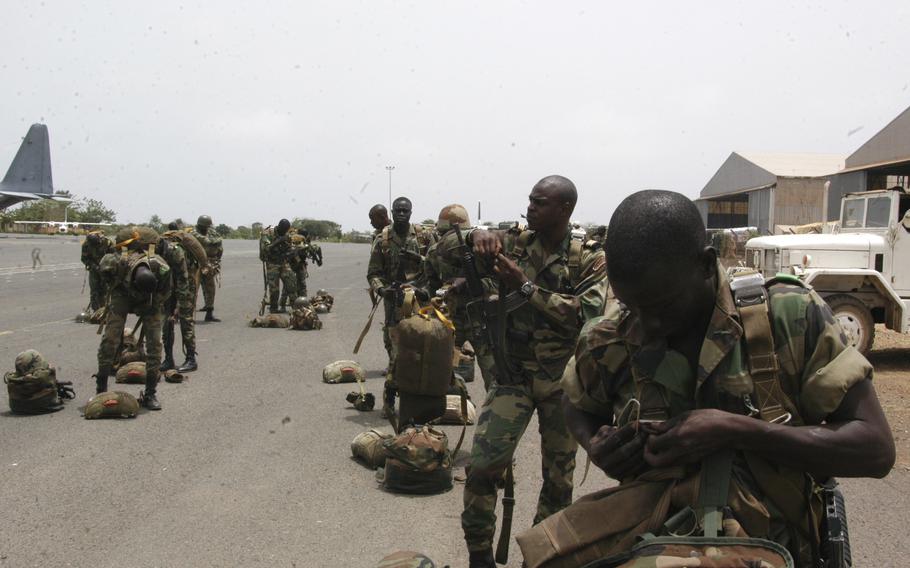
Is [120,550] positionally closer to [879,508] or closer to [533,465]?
[533,465]

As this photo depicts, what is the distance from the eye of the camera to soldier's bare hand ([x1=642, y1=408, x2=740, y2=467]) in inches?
68.9

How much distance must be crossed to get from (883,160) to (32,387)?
2915 centimetres

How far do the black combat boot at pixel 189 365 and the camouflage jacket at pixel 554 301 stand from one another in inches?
276

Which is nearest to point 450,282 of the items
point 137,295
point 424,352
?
point 424,352

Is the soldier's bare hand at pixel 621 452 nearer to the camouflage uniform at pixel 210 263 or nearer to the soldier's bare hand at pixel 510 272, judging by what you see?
the soldier's bare hand at pixel 510 272

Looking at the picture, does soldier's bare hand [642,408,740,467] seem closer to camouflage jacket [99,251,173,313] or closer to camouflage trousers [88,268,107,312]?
camouflage jacket [99,251,173,313]

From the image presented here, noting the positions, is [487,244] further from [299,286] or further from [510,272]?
[299,286]

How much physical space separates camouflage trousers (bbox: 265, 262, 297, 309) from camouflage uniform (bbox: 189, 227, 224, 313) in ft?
3.42

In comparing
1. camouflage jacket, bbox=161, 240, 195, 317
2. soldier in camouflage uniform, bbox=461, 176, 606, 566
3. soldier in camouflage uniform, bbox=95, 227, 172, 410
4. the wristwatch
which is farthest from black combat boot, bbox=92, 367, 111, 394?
the wristwatch

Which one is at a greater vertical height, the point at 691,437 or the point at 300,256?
the point at 691,437

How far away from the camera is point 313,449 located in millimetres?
6762

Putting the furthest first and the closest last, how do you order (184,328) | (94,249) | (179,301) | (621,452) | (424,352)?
1. (94,249)
2. (184,328)
3. (179,301)
4. (424,352)
5. (621,452)

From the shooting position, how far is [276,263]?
17.0 metres

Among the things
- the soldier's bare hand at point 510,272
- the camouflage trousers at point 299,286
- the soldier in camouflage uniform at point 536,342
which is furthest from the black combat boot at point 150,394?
the camouflage trousers at point 299,286
